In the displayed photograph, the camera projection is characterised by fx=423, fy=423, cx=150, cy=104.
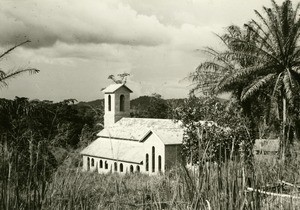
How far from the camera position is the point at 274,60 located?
1817cm

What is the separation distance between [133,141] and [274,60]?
21222 mm

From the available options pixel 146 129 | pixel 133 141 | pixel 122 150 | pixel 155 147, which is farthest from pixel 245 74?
pixel 122 150

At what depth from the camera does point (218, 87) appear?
738 inches

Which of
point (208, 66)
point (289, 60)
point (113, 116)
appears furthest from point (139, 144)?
point (289, 60)

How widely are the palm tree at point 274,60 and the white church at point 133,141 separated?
25.0 ft

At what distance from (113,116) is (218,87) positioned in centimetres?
2724

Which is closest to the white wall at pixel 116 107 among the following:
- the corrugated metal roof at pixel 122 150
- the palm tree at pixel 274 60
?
the corrugated metal roof at pixel 122 150

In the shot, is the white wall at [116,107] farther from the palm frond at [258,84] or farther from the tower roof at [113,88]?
the palm frond at [258,84]

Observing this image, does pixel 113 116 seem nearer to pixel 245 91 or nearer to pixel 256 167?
pixel 245 91

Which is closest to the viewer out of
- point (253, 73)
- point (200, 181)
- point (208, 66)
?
point (200, 181)

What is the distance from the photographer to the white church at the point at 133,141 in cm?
3142

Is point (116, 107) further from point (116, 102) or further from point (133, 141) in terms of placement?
point (133, 141)

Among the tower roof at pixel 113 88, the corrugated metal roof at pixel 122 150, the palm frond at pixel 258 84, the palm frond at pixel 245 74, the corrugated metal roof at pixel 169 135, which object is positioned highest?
the tower roof at pixel 113 88

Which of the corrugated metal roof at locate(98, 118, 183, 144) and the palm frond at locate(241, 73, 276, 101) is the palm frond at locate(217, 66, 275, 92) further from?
the corrugated metal roof at locate(98, 118, 183, 144)
